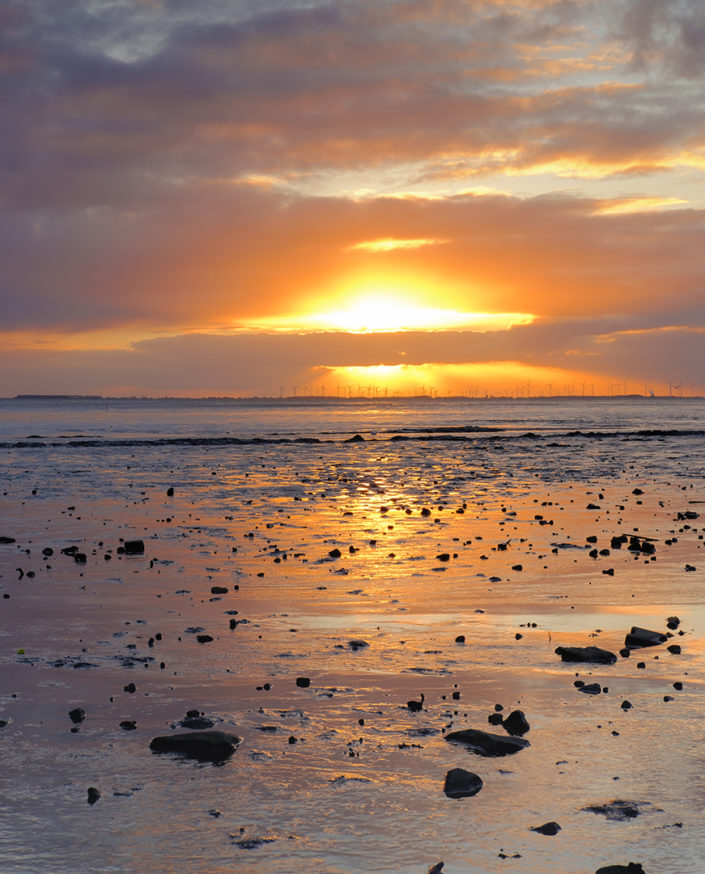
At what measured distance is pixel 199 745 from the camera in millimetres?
8867

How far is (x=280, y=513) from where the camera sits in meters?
30.2

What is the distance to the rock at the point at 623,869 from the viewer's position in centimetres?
642

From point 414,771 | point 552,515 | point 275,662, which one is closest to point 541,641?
point 275,662

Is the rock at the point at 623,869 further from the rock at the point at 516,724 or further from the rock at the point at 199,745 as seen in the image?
the rock at the point at 199,745

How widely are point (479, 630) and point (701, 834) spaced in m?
6.74

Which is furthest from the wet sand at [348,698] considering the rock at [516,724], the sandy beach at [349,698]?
the rock at [516,724]

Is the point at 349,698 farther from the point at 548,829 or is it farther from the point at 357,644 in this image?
the point at 548,829

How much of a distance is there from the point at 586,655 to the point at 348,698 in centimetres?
362

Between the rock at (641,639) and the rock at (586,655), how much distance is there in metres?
0.70

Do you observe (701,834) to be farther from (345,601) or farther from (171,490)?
(171,490)

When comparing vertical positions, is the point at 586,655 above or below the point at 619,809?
above

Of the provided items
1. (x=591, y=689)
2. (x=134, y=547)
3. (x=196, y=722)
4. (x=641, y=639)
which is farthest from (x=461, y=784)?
(x=134, y=547)

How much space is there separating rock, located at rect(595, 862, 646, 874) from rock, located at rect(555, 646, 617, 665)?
5.66m

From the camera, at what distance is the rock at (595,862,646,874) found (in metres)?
6.42
